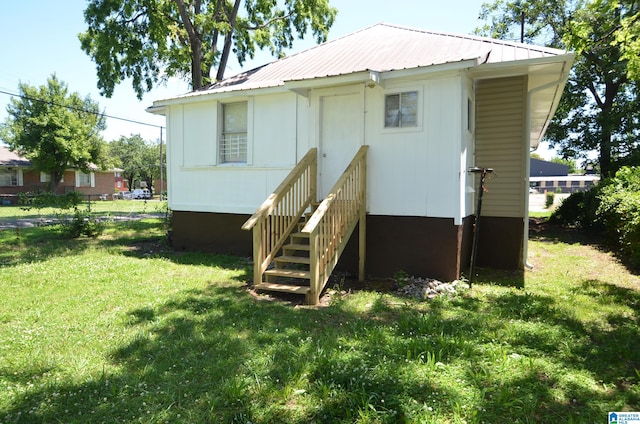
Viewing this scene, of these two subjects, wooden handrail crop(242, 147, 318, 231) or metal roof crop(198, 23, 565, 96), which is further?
metal roof crop(198, 23, 565, 96)

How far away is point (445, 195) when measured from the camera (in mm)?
6273

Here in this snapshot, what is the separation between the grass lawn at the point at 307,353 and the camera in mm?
2895

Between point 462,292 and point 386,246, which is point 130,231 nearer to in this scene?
point 386,246

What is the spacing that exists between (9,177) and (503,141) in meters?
38.2

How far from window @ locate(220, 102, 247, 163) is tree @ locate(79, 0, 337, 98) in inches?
245

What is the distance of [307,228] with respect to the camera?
205 inches

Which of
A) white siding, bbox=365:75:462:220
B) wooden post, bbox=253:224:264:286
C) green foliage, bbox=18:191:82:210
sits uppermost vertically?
white siding, bbox=365:75:462:220

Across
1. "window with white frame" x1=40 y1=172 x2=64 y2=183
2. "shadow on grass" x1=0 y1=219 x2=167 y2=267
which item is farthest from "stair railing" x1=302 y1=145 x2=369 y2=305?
"window with white frame" x1=40 y1=172 x2=64 y2=183

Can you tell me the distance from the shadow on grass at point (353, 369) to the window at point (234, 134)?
13.8ft

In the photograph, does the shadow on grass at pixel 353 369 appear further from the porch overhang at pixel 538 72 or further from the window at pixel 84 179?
the window at pixel 84 179

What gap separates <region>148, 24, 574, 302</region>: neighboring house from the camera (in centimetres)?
629

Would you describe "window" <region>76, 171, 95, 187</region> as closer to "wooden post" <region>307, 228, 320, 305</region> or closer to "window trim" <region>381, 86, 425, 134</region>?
"window trim" <region>381, 86, 425, 134</region>

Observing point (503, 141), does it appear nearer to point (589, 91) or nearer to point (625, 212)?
point (625, 212)

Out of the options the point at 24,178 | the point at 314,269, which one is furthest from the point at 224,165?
the point at 24,178
